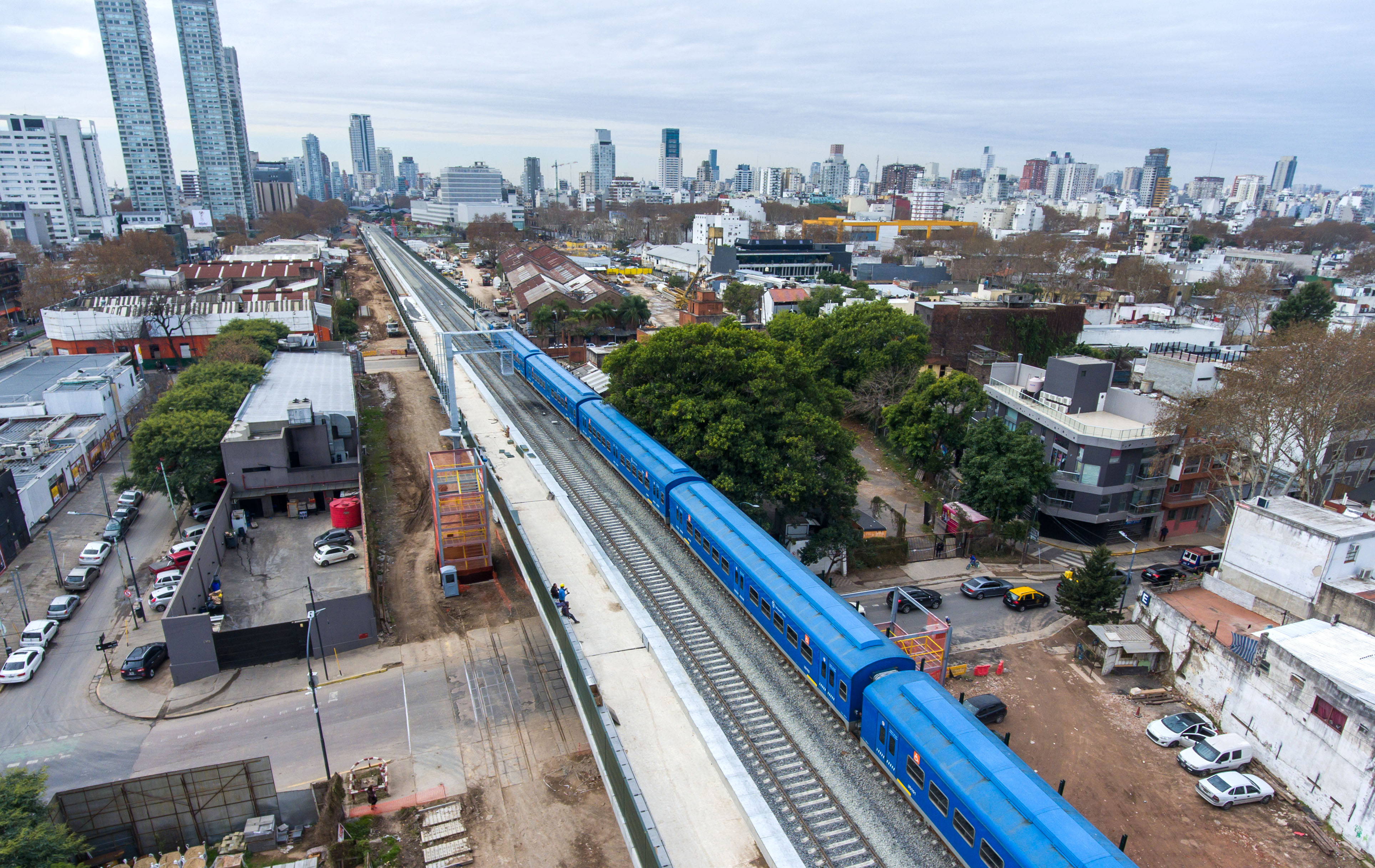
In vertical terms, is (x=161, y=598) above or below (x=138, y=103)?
below

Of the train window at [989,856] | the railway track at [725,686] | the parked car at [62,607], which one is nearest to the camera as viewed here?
the train window at [989,856]

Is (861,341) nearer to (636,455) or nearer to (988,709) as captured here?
(636,455)

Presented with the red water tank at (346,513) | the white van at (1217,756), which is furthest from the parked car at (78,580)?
the white van at (1217,756)

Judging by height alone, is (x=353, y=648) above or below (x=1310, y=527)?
below

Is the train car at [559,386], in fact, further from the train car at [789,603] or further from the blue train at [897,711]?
the train car at [789,603]


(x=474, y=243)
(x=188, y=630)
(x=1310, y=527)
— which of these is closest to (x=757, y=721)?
(x=188, y=630)

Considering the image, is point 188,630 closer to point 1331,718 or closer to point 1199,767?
point 1199,767

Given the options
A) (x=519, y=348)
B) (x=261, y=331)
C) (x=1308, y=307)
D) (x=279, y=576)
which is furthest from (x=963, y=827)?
(x=1308, y=307)
